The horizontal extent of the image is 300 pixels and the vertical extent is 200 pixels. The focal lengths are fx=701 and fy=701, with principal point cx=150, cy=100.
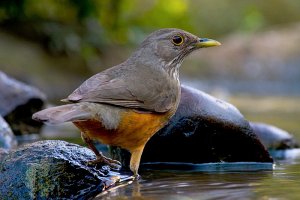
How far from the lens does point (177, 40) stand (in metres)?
6.61

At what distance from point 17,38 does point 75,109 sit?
A: 1364 cm

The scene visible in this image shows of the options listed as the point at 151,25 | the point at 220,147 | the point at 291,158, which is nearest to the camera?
the point at 220,147

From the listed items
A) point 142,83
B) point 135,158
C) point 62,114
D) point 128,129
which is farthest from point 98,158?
point 62,114

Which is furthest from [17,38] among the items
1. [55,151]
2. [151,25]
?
[55,151]

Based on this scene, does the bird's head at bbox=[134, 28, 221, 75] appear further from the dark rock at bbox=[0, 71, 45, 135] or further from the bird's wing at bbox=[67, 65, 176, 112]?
the dark rock at bbox=[0, 71, 45, 135]

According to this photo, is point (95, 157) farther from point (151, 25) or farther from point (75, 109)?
point (151, 25)

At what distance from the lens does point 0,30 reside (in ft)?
60.2

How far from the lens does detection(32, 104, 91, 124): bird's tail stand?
4.70 m

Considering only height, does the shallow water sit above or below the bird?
below

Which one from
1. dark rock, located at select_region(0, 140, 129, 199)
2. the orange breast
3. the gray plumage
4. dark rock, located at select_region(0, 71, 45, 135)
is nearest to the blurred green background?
dark rock, located at select_region(0, 71, 45, 135)

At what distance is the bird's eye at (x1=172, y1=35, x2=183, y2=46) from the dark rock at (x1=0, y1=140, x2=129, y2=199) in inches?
62.9

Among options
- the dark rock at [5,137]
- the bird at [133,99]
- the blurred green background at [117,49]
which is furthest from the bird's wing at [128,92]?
the blurred green background at [117,49]

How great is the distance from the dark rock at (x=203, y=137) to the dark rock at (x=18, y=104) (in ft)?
8.41

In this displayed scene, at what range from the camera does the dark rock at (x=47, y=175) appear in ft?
17.0
